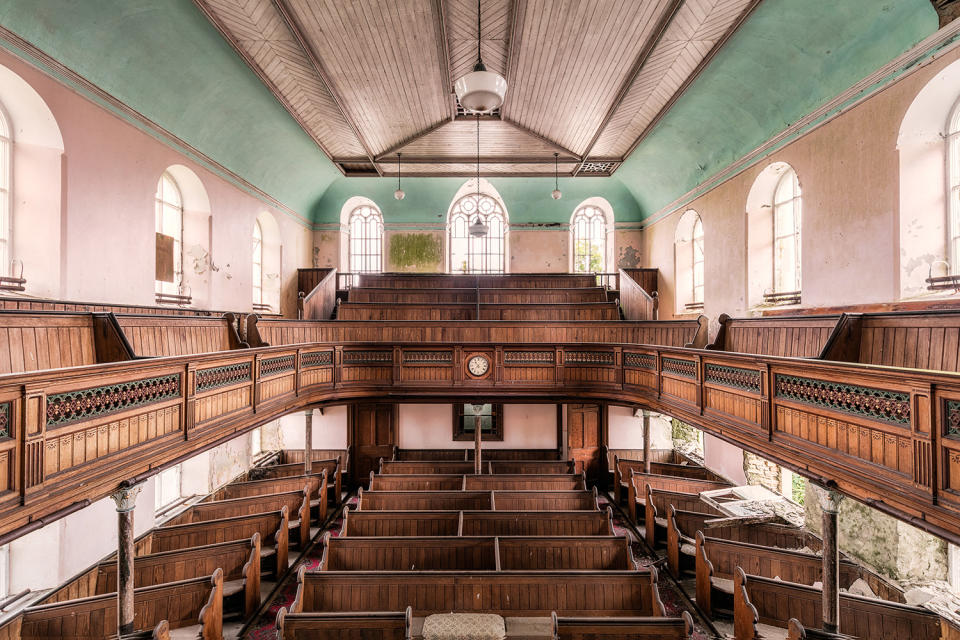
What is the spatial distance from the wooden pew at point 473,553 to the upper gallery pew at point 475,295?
720 cm

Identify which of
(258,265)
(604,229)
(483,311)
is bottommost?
(483,311)

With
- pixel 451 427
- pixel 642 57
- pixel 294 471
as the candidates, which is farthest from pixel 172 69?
pixel 451 427

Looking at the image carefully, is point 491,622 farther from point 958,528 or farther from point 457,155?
point 457,155

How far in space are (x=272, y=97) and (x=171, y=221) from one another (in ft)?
10.2

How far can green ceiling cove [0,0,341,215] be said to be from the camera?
5.84 m

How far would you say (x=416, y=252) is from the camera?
50.9 ft

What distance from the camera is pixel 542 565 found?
6.64 m

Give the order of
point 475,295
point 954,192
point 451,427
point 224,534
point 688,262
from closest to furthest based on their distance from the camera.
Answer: point 954,192 < point 224,534 < point 688,262 < point 475,295 < point 451,427

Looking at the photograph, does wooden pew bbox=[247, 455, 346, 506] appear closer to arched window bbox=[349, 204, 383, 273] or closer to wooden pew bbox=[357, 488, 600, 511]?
wooden pew bbox=[357, 488, 600, 511]

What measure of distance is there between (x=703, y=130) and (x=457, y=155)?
6328 mm

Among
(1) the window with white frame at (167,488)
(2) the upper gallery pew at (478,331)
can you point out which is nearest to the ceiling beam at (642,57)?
(2) the upper gallery pew at (478,331)

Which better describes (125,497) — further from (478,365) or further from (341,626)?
(478,365)

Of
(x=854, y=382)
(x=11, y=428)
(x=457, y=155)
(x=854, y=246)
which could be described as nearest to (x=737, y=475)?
(x=854, y=246)

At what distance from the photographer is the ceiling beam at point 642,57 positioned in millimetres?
6980
